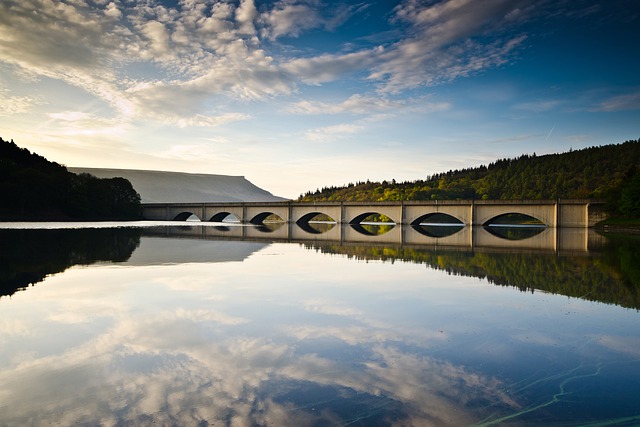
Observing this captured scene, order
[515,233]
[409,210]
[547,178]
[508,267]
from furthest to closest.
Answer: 1. [547,178]
2. [409,210]
3. [515,233]
4. [508,267]

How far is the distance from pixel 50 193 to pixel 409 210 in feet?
215

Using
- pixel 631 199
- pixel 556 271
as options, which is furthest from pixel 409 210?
pixel 556 271

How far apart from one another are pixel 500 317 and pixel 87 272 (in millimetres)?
15287

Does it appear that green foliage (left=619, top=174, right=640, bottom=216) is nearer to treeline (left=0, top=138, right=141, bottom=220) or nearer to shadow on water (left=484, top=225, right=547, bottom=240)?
shadow on water (left=484, top=225, right=547, bottom=240)

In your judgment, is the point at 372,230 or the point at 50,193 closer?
the point at 372,230

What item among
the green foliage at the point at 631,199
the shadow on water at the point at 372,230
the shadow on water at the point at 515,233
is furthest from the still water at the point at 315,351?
the green foliage at the point at 631,199

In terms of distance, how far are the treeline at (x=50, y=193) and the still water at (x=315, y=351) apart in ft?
235

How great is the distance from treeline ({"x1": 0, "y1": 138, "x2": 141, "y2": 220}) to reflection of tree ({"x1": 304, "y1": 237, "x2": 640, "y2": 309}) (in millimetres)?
71817

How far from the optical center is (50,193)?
82.9 m

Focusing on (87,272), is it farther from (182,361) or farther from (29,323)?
(182,361)

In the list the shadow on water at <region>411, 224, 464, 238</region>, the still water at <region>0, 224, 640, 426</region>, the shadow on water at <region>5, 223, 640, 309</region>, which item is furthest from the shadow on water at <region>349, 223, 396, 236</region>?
the still water at <region>0, 224, 640, 426</region>

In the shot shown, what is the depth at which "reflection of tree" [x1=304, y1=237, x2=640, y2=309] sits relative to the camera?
1576 cm

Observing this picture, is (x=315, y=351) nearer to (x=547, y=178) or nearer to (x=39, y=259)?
(x=39, y=259)

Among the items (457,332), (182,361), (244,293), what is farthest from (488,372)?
(244,293)
